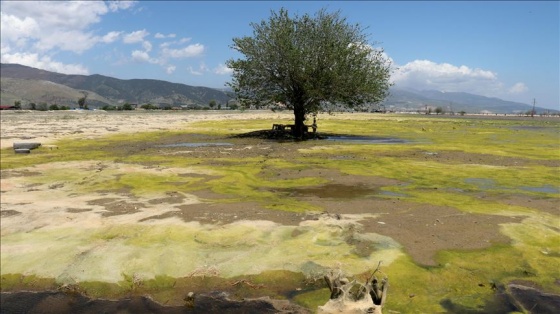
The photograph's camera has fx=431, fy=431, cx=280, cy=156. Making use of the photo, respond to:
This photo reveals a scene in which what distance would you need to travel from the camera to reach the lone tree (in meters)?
43.9

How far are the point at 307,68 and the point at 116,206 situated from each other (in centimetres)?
3078

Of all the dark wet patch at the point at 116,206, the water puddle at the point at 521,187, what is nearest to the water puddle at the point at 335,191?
the water puddle at the point at 521,187

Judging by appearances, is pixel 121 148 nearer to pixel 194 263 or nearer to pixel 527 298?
pixel 194 263

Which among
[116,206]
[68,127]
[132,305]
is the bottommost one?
[132,305]

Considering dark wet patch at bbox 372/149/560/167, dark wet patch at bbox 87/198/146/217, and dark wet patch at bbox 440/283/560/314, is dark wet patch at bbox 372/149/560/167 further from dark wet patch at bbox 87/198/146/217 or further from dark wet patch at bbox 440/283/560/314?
dark wet patch at bbox 87/198/146/217

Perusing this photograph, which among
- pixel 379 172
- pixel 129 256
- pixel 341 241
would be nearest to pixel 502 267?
pixel 341 241

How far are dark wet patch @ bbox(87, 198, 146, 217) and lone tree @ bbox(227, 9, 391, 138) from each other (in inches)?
1154

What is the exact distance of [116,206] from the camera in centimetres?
1611

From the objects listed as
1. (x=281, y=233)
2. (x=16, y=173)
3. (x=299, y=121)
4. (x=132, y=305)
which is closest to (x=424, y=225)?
(x=281, y=233)

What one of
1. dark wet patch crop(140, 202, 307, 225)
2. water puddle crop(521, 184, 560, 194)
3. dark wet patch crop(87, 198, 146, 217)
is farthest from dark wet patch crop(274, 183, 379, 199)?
water puddle crop(521, 184, 560, 194)

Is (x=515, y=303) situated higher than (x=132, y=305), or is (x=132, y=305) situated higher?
(x=515, y=303)

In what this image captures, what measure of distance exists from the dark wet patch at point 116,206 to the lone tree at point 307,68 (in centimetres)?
2931

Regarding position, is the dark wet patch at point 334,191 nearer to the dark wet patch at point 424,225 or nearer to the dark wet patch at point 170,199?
the dark wet patch at point 424,225

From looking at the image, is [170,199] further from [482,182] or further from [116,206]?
[482,182]
